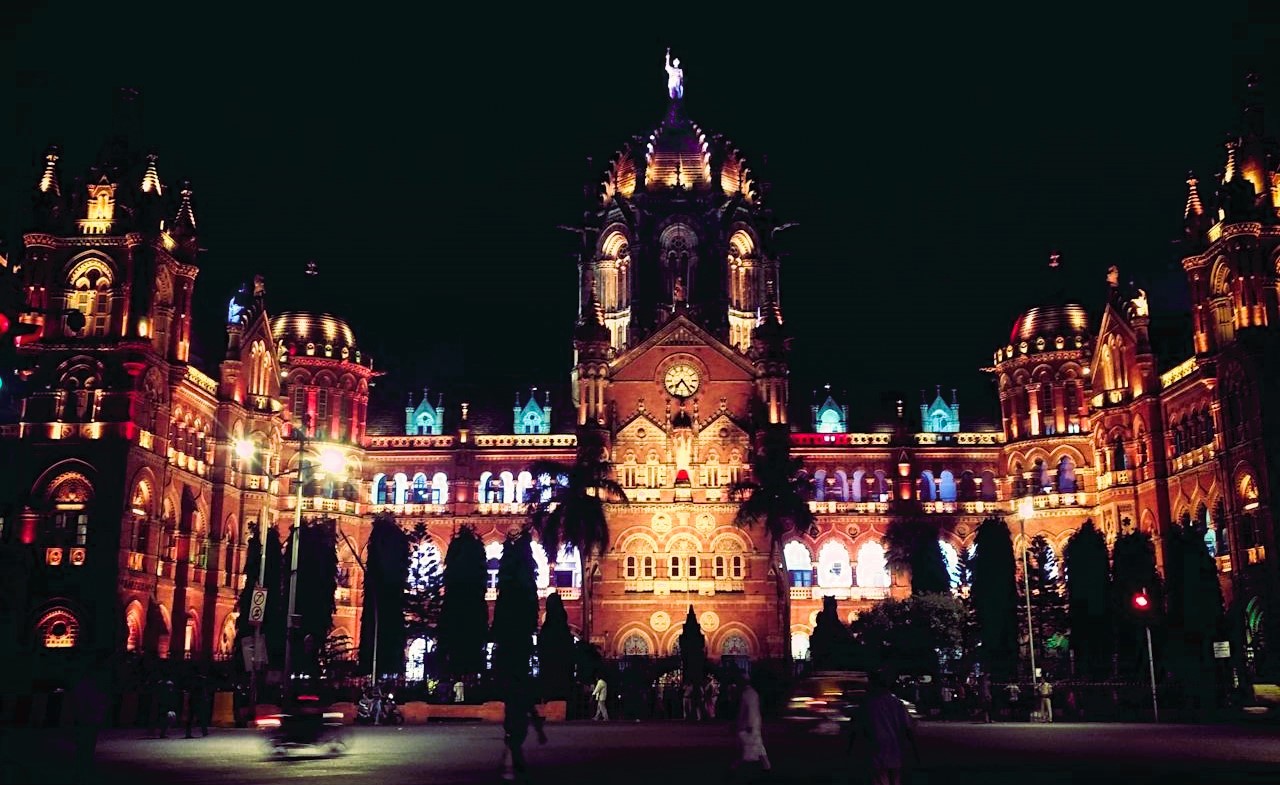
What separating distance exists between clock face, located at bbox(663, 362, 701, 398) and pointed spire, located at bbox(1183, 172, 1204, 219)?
31.0 metres

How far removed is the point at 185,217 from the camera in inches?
2763

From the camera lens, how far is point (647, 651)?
254 feet

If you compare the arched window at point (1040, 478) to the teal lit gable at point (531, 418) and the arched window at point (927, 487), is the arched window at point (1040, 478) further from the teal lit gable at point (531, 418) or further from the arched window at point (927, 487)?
the teal lit gable at point (531, 418)

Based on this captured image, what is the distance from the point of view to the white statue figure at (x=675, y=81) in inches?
3981

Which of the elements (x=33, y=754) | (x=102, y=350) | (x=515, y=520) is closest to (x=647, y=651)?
(x=515, y=520)

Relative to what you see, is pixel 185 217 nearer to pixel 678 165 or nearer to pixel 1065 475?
pixel 678 165

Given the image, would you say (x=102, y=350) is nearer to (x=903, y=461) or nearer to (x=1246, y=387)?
(x=903, y=461)

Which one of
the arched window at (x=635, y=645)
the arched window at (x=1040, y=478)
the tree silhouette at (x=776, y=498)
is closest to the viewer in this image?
the tree silhouette at (x=776, y=498)

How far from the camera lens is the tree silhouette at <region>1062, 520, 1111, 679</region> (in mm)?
60875

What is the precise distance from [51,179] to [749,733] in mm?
60234

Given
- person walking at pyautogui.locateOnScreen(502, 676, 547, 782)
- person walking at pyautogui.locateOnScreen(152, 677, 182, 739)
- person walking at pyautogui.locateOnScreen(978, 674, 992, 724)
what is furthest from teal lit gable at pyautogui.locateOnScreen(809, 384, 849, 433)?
person walking at pyautogui.locateOnScreen(502, 676, 547, 782)

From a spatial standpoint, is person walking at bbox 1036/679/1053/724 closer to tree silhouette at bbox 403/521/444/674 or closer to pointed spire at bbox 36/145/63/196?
tree silhouette at bbox 403/521/444/674

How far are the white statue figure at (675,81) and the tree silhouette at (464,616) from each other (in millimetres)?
48534

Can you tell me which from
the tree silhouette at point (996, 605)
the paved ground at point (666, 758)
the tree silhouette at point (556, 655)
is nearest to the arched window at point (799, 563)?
the tree silhouette at point (996, 605)
